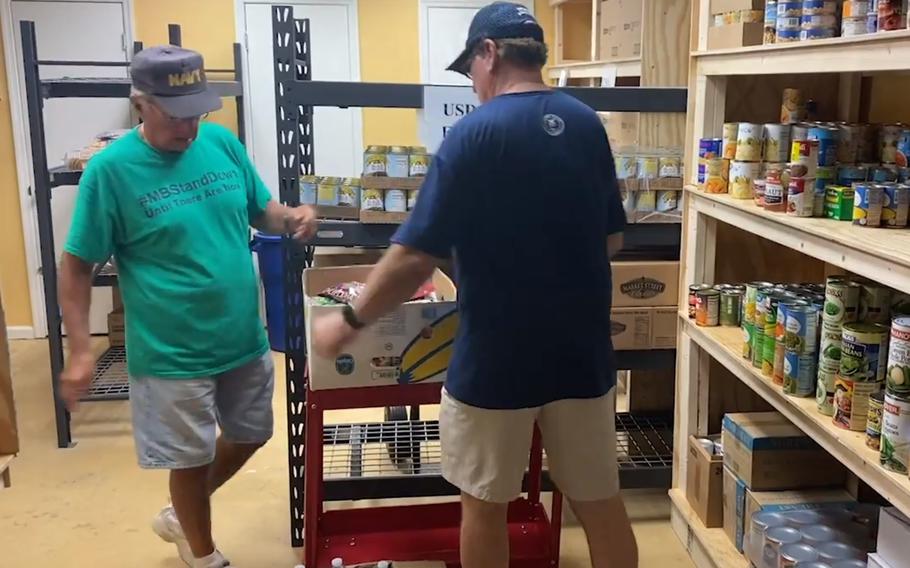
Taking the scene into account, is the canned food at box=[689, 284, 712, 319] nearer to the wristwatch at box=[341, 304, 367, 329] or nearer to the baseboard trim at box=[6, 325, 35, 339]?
the wristwatch at box=[341, 304, 367, 329]

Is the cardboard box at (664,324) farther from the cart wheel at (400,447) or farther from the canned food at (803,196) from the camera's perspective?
the cart wheel at (400,447)

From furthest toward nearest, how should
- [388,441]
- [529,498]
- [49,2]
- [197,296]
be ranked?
1. [49,2]
2. [388,441]
3. [529,498]
4. [197,296]

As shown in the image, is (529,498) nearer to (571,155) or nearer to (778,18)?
(571,155)

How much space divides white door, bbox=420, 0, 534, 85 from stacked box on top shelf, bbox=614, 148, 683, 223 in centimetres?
259

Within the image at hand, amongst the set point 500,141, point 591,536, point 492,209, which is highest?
point 500,141

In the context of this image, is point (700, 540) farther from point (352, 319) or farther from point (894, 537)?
point (352, 319)

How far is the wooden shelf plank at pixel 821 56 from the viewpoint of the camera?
1.68 metres

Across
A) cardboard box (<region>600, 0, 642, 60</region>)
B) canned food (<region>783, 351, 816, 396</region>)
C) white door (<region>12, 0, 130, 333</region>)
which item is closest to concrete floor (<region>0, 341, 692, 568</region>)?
canned food (<region>783, 351, 816, 396</region>)

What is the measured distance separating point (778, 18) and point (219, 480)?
2067 mm

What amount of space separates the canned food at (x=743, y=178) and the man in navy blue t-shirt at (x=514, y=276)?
0.62m

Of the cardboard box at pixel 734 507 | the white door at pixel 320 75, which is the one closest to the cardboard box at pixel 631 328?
the cardboard box at pixel 734 507

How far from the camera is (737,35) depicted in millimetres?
2393

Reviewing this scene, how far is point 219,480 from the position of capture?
105 inches

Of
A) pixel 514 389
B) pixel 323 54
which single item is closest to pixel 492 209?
A: pixel 514 389
